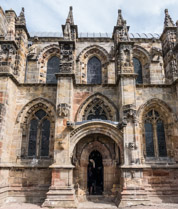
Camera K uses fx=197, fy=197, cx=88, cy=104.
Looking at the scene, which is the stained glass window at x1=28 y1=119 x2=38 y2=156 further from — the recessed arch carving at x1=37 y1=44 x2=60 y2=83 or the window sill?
the window sill

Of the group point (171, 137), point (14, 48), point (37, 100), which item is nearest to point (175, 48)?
point (171, 137)

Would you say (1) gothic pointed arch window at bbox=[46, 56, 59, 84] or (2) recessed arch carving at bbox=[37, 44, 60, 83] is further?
(2) recessed arch carving at bbox=[37, 44, 60, 83]

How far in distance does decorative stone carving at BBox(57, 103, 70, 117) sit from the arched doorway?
6.32 feet

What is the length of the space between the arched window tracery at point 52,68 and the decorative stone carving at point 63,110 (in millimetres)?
5848

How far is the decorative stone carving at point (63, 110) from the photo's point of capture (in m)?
10.3

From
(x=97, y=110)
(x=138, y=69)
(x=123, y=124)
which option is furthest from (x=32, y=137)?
(x=138, y=69)

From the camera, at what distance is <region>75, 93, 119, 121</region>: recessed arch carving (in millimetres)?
11500

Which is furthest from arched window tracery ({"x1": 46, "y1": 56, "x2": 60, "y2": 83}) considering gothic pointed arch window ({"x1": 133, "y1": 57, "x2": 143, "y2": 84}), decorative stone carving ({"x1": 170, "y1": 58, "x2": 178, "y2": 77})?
decorative stone carving ({"x1": 170, "y1": 58, "x2": 178, "y2": 77})

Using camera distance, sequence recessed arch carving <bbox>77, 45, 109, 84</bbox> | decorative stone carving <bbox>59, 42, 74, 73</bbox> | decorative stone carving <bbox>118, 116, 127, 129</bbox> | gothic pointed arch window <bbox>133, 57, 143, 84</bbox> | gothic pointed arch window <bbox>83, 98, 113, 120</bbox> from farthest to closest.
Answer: gothic pointed arch window <bbox>133, 57, 143, 84</bbox> < recessed arch carving <bbox>77, 45, 109, 84</bbox> < gothic pointed arch window <bbox>83, 98, 113, 120</bbox> < decorative stone carving <bbox>59, 42, 74, 73</bbox> < decorative stone carving <bbox>118, 116, 127, 129</bbox>

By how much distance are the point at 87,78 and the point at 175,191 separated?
9.83 metres

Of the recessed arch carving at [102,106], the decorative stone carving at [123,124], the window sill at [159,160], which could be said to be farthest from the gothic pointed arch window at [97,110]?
the window sill at [159,160]

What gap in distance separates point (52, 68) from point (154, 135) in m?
9.68

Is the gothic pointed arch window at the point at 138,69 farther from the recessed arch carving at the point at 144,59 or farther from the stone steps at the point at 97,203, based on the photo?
the stone steps at the point at 97,203

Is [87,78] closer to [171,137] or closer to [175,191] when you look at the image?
[171,137]
